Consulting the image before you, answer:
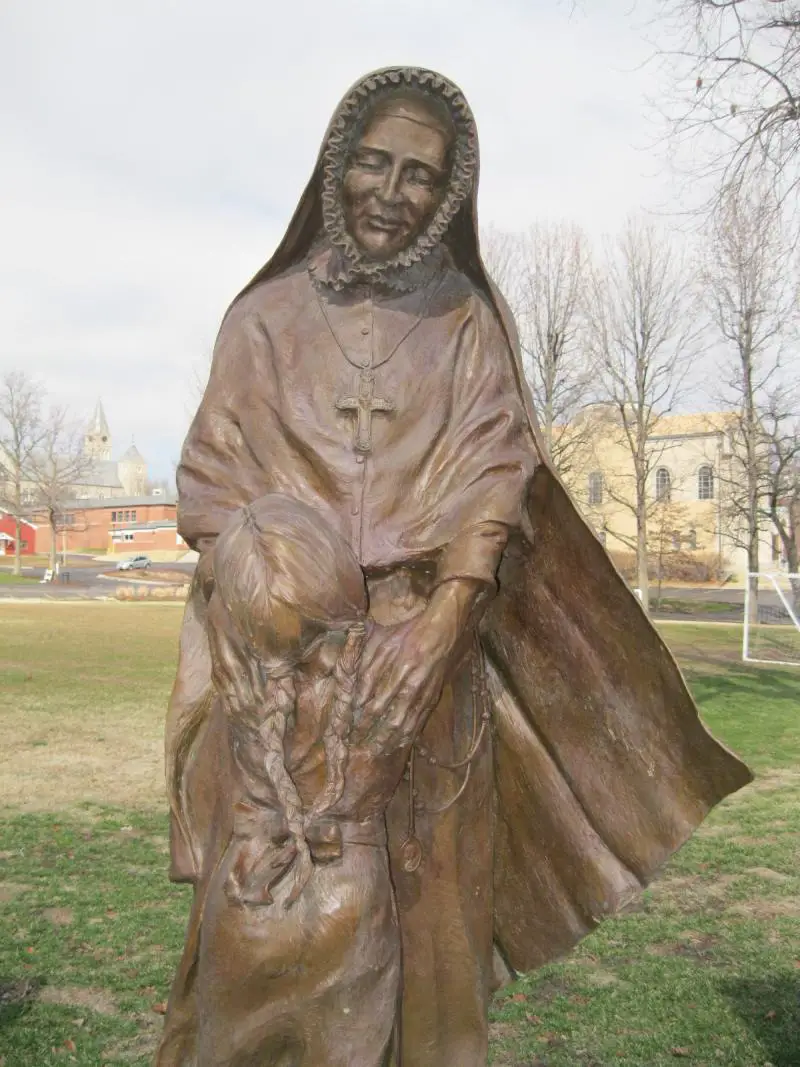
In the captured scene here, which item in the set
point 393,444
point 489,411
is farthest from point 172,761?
point 489,411

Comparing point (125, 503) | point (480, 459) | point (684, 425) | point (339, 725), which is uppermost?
point (684, 425)

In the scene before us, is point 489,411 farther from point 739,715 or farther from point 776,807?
point 739,715

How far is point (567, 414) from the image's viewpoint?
89.1 ft

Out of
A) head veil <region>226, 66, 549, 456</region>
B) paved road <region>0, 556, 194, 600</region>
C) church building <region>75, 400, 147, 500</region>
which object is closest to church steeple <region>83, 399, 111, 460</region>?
church building <region>75, 400, 147, 500</region>

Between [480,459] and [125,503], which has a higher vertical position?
[125,503]

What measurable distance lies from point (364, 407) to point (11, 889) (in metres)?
5.67

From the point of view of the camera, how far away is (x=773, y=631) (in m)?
23.3

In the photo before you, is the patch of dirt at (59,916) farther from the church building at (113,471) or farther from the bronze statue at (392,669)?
the church building at (113,471)

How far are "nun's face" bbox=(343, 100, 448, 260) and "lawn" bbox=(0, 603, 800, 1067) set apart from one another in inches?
154

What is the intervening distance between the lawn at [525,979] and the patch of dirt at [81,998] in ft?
0.04

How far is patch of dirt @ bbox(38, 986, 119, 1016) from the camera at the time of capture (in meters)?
4.97

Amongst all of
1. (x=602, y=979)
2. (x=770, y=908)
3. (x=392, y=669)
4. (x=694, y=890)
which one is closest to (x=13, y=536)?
(x=694, y=890)

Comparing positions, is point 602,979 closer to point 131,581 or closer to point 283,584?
point 283,584

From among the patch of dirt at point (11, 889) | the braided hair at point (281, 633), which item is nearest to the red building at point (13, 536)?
the patch of dirt at point (11, 889)
